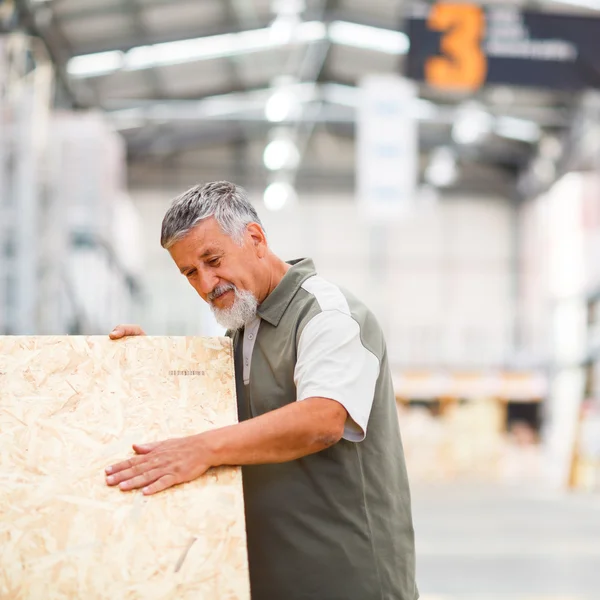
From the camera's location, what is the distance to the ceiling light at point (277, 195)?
26047mm

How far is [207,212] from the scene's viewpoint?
6.69ft

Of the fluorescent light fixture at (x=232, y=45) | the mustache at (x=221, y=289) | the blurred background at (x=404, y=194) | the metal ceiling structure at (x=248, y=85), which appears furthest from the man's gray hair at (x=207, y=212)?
the fluorescent light fixture at (x=232, y=45)

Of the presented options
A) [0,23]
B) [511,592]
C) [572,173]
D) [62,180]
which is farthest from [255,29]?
[511,592]

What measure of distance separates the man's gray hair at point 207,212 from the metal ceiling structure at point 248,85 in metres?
13.4

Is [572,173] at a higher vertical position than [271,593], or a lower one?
higher

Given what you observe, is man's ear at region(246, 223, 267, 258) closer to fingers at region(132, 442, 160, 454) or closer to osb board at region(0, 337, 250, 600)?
osb board at region(0, 337, 250, 600)

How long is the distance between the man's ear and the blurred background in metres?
4.16

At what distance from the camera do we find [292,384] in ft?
6.85

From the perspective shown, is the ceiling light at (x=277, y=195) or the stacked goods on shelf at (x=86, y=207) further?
the ceiling light at (x=277, y=195)

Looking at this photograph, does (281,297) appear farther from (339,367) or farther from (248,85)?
(248,85)

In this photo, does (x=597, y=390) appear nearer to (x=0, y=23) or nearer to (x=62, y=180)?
(x=62, y=180)

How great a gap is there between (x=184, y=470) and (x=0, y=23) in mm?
12886

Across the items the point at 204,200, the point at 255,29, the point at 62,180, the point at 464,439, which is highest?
the point at 255,29

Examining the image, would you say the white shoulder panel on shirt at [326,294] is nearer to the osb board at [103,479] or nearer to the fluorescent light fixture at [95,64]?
Result: the osb board at [103,479]
